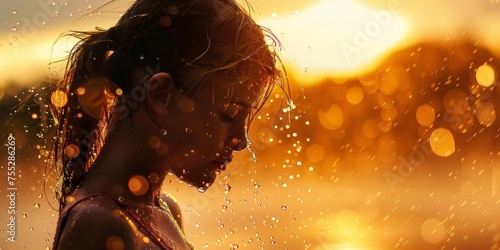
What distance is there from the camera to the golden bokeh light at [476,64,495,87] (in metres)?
12.2

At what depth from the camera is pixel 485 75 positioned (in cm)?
1377

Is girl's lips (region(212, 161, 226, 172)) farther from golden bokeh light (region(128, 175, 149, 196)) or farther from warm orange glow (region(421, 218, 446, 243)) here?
warm orange glow (region(421, 218, 446, 243))

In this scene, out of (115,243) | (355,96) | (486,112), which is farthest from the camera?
(486,112)

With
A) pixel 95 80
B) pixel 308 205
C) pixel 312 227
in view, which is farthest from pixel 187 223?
pixel 308 205

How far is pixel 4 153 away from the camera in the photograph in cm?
366

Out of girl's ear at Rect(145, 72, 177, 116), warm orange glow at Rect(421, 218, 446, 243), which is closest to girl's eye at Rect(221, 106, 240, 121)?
girl's ear at Rect(145, 72, 177, 116)

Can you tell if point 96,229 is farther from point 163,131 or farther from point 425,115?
point 425,115

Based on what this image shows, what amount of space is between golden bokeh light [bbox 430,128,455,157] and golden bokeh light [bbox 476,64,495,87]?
1.23 metres

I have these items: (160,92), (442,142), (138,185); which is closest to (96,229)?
(138,185)

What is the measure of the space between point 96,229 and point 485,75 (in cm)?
1330

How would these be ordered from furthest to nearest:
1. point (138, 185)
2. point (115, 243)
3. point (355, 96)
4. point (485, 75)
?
1. point (485, 75)
2. point (355, 96)
3. point (138, 185)
4. point (115, 243)

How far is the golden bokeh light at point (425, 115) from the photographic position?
13.0m

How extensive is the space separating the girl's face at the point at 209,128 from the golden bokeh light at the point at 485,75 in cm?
1092

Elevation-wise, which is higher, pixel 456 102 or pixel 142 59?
pixel 456 102
